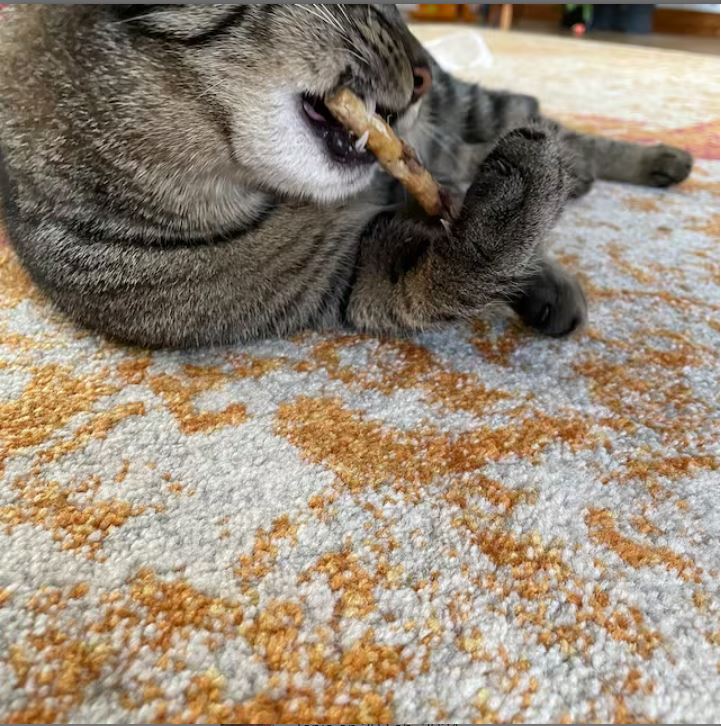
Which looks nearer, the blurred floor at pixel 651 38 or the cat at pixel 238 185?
the cat at pixel 238 185

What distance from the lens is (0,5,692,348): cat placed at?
2.13 ft

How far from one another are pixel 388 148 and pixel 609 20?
5.30 m

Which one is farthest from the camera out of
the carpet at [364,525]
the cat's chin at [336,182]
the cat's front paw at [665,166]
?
the cat's front paw at [665,166]

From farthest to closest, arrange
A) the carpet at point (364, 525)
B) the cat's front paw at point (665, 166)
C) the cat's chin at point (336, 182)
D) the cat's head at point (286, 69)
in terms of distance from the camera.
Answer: the cat's front paw at point (665, 166)
the cat's chin at point (336, 182)
the cat's head at point (286, 69)
the carpet at point (364, 525)

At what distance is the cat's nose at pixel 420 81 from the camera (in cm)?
79

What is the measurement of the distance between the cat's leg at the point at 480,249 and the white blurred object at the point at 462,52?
86.2 inches

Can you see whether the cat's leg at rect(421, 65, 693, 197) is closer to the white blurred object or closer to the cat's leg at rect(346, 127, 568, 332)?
the cat's leg at rect(346, 127, 568, 332)

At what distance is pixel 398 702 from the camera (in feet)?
1.38

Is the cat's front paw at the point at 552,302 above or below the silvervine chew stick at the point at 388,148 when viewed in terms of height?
below

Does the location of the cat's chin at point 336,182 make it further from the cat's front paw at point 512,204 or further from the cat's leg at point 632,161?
the cat's leg at point 632,161

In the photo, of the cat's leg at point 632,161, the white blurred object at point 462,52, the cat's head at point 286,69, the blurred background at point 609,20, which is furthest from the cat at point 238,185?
the blurred background at point 609,20

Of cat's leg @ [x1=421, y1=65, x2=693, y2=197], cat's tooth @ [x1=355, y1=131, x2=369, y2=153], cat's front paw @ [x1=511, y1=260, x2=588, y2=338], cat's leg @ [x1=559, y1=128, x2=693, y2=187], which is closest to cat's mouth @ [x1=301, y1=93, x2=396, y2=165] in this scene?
cat's tooth @ [x1=355, y1=131, x2=369, y2=153]

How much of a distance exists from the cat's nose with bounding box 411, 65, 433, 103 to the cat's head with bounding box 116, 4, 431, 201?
36mm

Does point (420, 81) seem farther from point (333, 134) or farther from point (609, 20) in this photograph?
point (609, 20)
